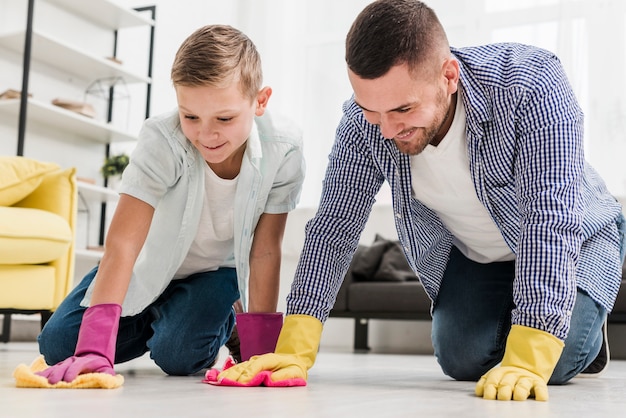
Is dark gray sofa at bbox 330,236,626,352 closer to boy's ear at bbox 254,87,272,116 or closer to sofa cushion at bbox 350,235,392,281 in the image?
sofa cushion at bbox 350,235,392,281

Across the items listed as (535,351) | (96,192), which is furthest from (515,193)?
(96,192)

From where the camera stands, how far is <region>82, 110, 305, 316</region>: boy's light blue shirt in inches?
60.2

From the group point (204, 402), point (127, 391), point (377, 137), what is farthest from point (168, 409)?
point (377, 137)

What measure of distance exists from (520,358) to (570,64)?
3412 mm

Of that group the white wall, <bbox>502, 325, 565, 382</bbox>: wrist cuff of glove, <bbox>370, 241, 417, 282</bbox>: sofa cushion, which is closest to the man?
<bbox>502, 325, 565, 382</bbox>: wrist cuff of glove

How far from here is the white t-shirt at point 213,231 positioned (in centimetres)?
164

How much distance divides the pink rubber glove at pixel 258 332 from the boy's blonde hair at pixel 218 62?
0.42m

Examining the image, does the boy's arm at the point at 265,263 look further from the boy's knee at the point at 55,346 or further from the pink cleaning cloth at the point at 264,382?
the boy's knee at the point at 55,346

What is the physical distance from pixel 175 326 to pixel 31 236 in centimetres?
113

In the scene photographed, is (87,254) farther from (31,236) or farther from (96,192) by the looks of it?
(31,236)

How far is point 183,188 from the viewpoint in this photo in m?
1.60

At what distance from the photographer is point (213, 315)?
177 cm

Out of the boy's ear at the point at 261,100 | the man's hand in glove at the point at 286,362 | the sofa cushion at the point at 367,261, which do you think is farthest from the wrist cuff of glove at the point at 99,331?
the sofa cushion at the point at 367,261

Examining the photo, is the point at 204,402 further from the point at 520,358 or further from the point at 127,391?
the point at 520,358
